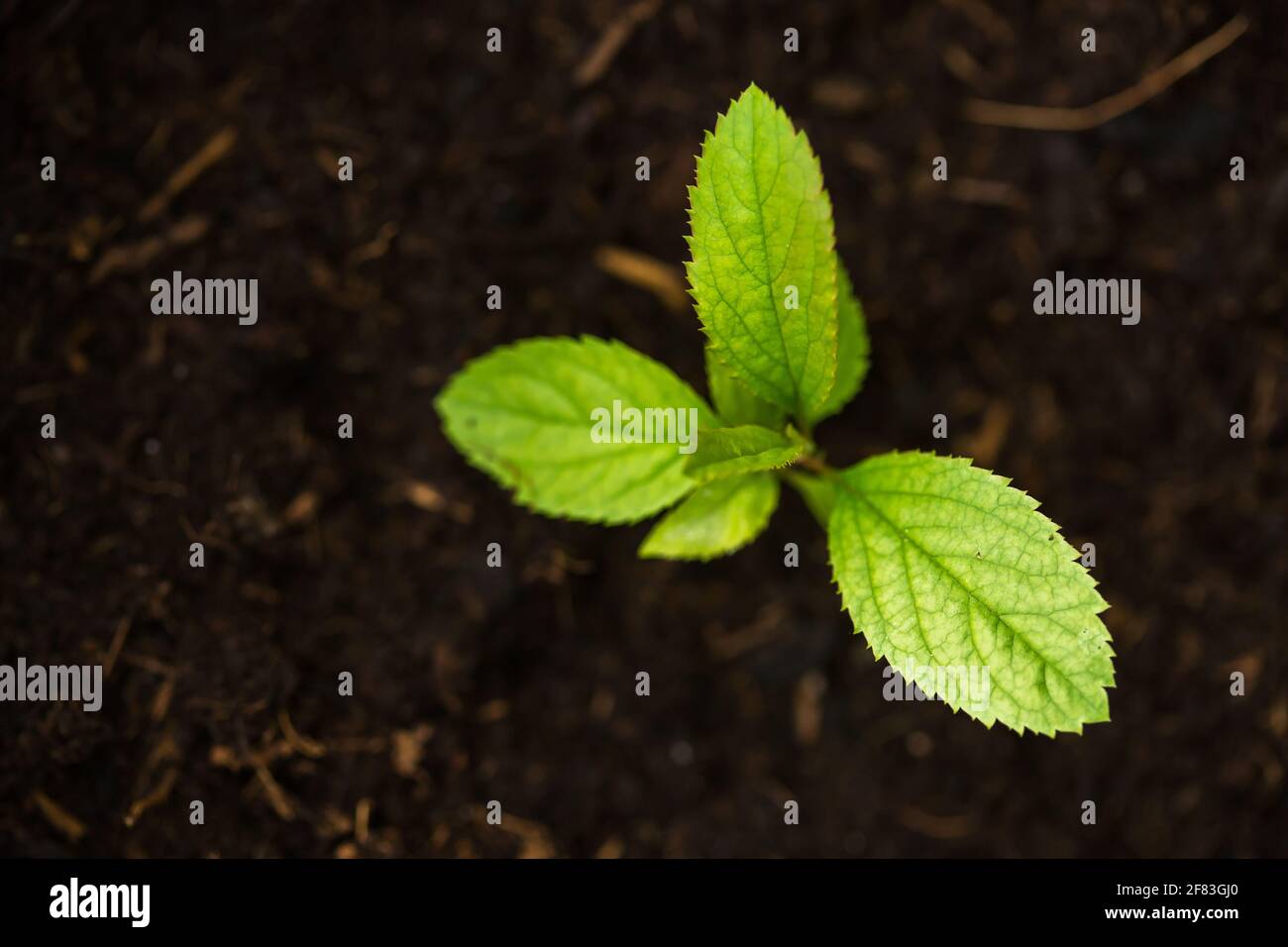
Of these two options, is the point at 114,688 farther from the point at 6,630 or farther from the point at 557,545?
the point at 557,545

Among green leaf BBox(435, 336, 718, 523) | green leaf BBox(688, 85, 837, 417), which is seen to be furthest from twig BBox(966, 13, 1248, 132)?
green leaf BBox(435, 336, 718, 523)

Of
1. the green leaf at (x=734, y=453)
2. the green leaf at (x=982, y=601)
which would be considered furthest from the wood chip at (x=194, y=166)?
the green leaf at (x=982, y=601)

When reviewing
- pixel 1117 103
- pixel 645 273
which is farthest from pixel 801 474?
pixel 1117 103

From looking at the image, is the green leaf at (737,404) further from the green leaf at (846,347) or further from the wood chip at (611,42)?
the wood chip at (611,42)

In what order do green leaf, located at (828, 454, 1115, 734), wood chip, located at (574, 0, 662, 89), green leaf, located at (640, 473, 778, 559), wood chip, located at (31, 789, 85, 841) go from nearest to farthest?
green leaf, located at (828, 454, 1115, 734)
green leaf, located at (640, 473, 778, 559)
wood chip, located at (31, 789, 85, 841)
wood chip, located at (574, 0, 662, 89)

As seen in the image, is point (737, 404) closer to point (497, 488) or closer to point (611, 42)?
point (497, 488)

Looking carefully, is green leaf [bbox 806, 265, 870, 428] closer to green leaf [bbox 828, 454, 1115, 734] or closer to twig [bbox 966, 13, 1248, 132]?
green leaf [bbox 828, 454, 1115, 734]

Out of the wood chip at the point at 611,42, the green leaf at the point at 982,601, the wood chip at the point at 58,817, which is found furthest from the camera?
the wood chip at the point at 611,42
